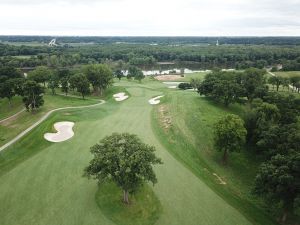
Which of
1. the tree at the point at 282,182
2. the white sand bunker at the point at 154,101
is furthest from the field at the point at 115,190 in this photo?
the white sand bunker at the point at 154,101

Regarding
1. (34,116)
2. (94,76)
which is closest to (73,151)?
(34,116)

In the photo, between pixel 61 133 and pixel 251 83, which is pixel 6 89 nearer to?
pixel 61 133

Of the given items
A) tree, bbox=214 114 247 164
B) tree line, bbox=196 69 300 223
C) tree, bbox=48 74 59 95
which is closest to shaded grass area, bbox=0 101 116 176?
tree, bbox=48 74 59 95

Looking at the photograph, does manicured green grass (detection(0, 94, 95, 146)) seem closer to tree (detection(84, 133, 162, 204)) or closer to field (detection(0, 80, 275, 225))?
field (detection(0, 80, 275, 225))

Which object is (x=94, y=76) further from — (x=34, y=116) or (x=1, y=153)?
(x=1, y=153)

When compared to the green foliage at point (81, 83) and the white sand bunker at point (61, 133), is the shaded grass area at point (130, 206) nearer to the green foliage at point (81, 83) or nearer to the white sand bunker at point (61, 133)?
the white sand bunker at point (61, 133)

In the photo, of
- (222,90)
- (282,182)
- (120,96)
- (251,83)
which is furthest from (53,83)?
Answer: (282,182)
